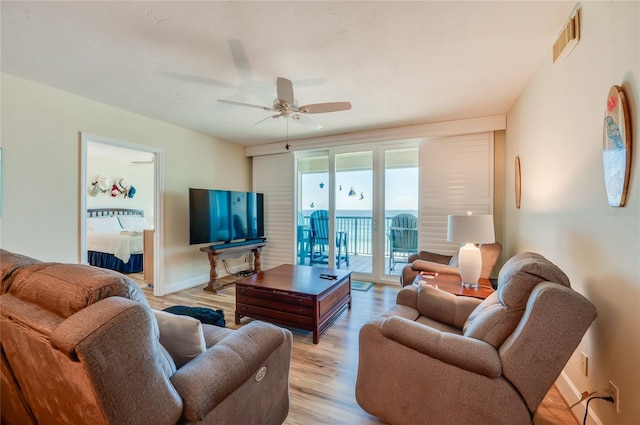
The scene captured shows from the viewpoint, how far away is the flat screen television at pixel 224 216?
3.92m

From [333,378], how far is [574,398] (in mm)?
1509

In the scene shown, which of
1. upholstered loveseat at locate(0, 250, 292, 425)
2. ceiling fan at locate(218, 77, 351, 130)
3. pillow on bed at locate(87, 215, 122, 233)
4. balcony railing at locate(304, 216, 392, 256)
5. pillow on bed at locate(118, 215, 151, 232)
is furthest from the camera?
pillow on bed at locate(118, 215, 151, 232)

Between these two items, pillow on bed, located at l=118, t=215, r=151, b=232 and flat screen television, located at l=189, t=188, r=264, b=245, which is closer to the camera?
flat screen television, located at l=189, t=188, r=264, b=245

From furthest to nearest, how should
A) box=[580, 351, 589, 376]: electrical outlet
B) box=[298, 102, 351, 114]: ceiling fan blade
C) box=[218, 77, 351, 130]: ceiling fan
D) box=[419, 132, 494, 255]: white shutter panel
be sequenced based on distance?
A: box=[419, 132, 494, 255]: white shutter panel, box=[298, 102, 351, 114]: ceiling fan blade, box=[218, 77, 351, 130]: ceiling fan, box=[580, 351, 589, 376]: electrical outlet

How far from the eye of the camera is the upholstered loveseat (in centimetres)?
70

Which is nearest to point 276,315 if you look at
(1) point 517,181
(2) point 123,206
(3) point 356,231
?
(3) point 356,231

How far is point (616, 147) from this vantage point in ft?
4.11

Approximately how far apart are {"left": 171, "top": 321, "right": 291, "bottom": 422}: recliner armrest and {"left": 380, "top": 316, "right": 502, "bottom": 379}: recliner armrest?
62 cm

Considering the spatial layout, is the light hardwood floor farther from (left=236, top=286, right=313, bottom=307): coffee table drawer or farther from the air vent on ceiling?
the air vent on ceiling

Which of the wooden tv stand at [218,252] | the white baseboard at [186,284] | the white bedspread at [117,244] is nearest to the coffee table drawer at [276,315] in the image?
the wooden tv stand at [218,252]

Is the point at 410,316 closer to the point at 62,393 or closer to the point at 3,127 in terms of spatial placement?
the point at 62,393

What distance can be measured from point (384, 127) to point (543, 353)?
351 cm

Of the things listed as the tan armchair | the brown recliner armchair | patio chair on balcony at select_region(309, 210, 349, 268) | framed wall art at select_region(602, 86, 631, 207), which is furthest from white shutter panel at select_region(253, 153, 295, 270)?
framed wall art at select_region(602, 86, 631, 207)

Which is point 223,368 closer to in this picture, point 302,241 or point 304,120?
point 304,120
